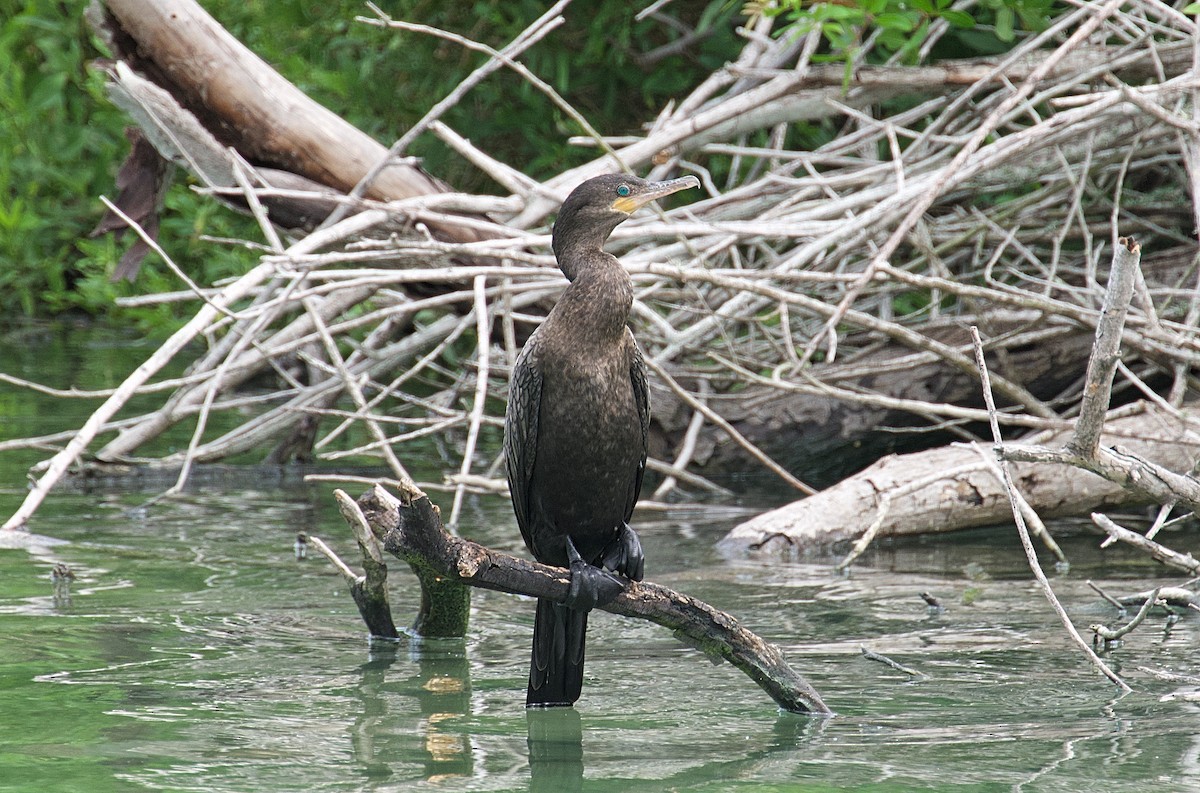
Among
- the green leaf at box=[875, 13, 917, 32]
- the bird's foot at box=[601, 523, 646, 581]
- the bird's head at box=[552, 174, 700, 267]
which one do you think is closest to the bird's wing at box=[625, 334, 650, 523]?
the bird's foot at box=[601, 523, 646, 581]

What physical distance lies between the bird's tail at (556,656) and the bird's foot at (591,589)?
0.17m

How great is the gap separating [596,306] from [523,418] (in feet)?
1.02

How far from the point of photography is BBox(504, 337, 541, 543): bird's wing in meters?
3.23

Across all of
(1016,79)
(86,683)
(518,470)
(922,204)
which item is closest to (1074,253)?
(1016,79)

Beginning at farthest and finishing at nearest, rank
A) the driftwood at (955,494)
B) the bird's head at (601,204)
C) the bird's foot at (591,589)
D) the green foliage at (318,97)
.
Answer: the green foliage at (318,97), the driftwood at (955,494), the bird's head at (601,204), the bird's foot at (591,589)

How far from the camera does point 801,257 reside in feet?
16.8

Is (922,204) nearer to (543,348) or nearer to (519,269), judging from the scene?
(519,269)

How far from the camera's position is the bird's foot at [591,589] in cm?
293

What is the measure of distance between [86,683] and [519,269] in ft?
6.66

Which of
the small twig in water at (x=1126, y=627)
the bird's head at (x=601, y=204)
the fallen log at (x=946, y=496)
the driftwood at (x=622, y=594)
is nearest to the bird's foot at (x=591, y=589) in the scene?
the driftwood at (x=622, y=594)

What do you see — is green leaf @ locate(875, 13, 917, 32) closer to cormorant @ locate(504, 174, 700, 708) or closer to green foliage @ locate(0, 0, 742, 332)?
green foliage @ locate(0, 0, 742, 332)

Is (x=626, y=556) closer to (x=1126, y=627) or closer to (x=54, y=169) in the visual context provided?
(x=1126, y=627)

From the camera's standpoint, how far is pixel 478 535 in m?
5.37

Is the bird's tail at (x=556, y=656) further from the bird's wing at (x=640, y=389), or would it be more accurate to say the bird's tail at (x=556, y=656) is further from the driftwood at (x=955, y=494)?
the driftwood at (x=955, y=494)
